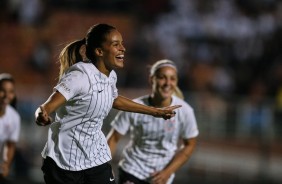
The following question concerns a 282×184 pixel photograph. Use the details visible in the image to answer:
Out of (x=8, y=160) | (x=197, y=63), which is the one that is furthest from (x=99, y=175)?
(x=197, y=63)

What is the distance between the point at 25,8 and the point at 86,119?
12.8 meters

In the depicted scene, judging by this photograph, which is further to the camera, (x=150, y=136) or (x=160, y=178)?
(x=150, y=136)

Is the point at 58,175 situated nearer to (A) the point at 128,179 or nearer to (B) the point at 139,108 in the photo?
(B) the point at 139,108

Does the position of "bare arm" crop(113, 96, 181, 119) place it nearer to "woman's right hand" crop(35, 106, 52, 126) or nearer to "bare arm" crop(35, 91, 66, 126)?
"bare arm" crop(35, 91, 66, 126)

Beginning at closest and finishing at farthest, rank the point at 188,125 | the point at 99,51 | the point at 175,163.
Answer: the point at 99,51 < the point at 175,163 < the point at 188,125

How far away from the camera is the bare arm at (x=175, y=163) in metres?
6.45

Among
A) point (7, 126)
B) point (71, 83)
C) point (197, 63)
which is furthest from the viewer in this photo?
point (197, 63)

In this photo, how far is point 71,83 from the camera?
4.84m

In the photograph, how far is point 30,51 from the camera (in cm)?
1692

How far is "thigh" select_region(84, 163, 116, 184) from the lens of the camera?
203 inches

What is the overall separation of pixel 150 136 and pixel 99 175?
147cm

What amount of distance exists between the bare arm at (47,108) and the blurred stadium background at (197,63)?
311 inches

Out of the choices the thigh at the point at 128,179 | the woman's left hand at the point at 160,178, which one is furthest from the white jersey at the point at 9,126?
the woman's left hand at the point at 160,178

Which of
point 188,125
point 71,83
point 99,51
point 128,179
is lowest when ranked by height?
point 128,179
